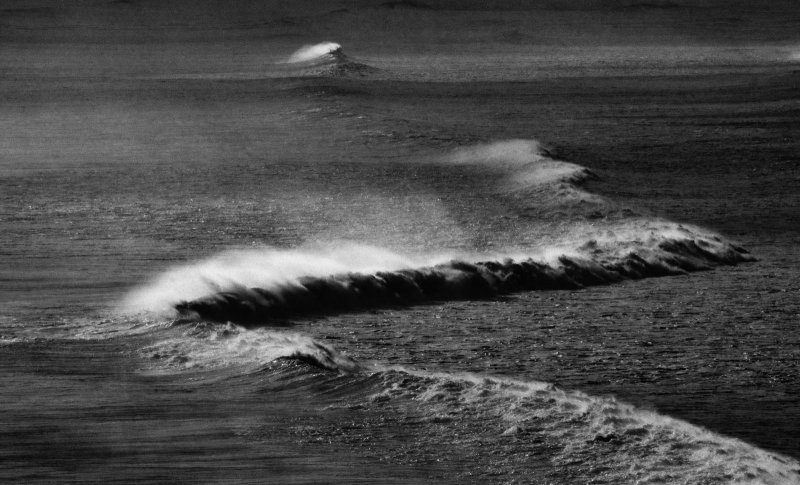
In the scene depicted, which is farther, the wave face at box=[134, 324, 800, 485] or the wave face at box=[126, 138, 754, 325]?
the wave face at box=[126, 138, 754, 325]

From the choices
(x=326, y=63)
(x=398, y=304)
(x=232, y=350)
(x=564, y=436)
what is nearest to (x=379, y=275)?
(x=398, y=304)

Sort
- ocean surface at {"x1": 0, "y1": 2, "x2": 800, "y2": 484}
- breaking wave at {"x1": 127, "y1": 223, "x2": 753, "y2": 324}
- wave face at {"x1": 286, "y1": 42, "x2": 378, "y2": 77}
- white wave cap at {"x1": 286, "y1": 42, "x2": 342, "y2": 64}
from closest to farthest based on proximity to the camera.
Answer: ocean surface at {"x1": 0, "y1": 2, "x2": 800, "y2": 484}
breaking wave at {"x1": 127, "y1": 223, "x2": 753, "y2": 324}
wave face at {"x1": 286, "y1": 42, "x2": 378, "y2": 77}
white wave cap at {"x1": 286, "y1": 42, "x2": 342, "y2": 64}

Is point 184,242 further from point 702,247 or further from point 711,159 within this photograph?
point 711,159

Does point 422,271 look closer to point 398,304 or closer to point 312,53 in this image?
point 398,304

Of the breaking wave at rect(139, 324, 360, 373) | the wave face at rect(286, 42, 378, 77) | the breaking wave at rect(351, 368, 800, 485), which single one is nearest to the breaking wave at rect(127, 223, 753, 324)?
the breaking wave at rect(139, 324, 360, 373)

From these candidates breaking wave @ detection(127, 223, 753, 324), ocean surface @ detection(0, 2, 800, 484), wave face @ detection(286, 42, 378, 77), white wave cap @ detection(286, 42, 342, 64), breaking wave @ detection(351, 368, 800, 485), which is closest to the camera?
breaking wave @ detection(351, 368, 800, 485)

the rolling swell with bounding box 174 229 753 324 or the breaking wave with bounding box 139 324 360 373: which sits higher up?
the breaking wave with bounding box 139 324 360 373

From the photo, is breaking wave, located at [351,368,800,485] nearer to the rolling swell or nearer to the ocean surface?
the ocean surface
